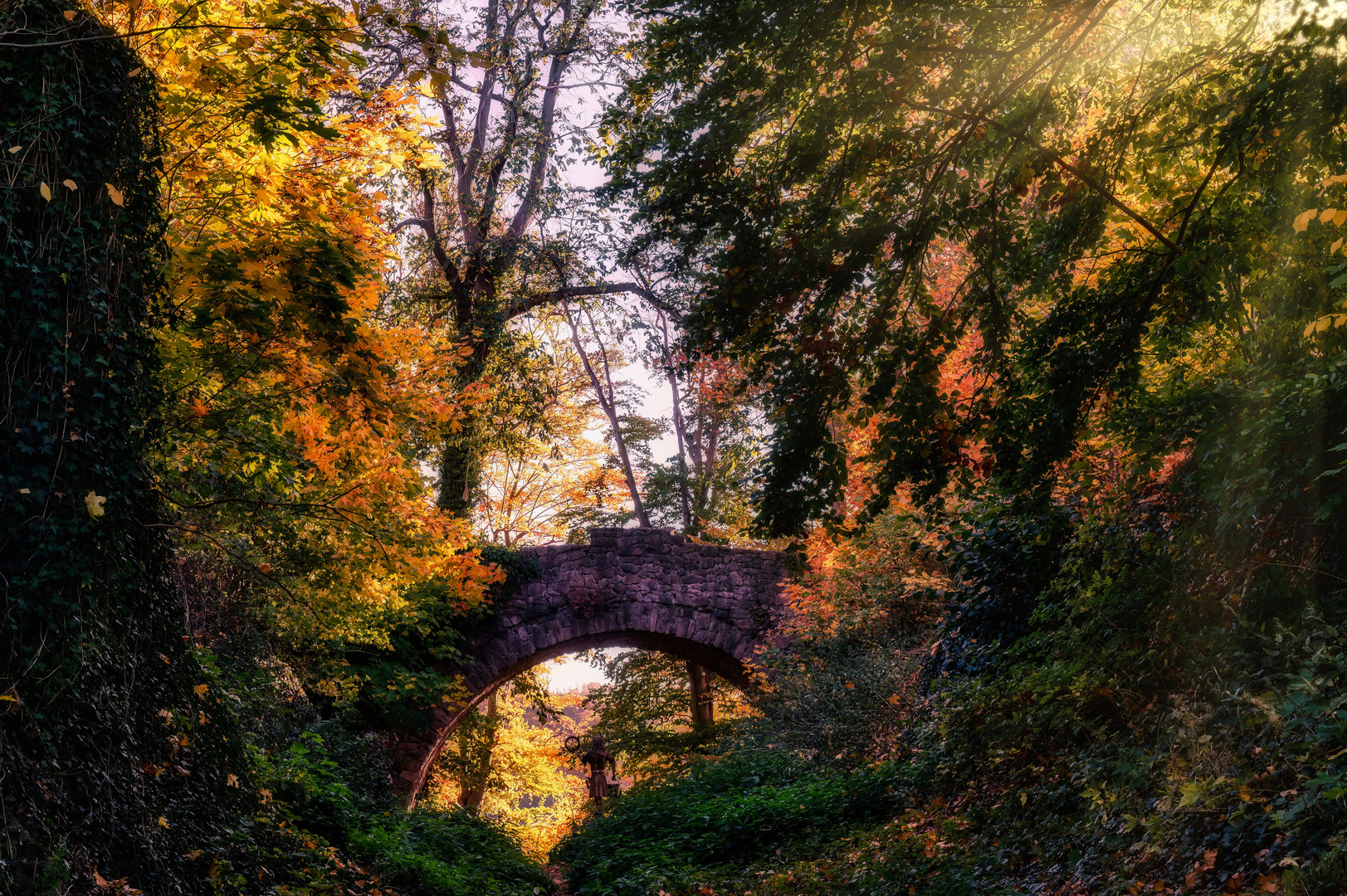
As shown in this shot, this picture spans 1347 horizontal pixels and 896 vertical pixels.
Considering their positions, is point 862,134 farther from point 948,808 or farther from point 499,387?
point 499,387

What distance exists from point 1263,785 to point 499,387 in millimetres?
11640

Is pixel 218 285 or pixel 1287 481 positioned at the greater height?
pixel 218 285

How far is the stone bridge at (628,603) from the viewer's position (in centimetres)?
1451

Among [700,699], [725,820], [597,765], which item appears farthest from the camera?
[700,699]

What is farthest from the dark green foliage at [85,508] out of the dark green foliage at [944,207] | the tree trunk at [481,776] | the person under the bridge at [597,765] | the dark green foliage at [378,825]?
the tree trunk at [481,776]

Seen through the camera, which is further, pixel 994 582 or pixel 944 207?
pixel 994 582

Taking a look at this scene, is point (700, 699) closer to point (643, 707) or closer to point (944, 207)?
point (643, 707)

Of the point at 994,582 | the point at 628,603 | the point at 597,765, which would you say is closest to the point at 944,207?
the point at 994,582

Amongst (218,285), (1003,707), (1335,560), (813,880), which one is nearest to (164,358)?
(218,285)

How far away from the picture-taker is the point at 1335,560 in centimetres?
426

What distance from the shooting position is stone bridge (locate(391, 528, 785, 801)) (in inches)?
571

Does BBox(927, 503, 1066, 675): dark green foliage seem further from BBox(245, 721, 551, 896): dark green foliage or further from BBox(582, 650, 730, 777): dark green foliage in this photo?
BBox(582, 650, 730, 777): dark green foliage

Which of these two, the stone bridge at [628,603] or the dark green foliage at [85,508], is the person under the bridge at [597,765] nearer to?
the stone bridge at [628,603]

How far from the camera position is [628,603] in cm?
1477
